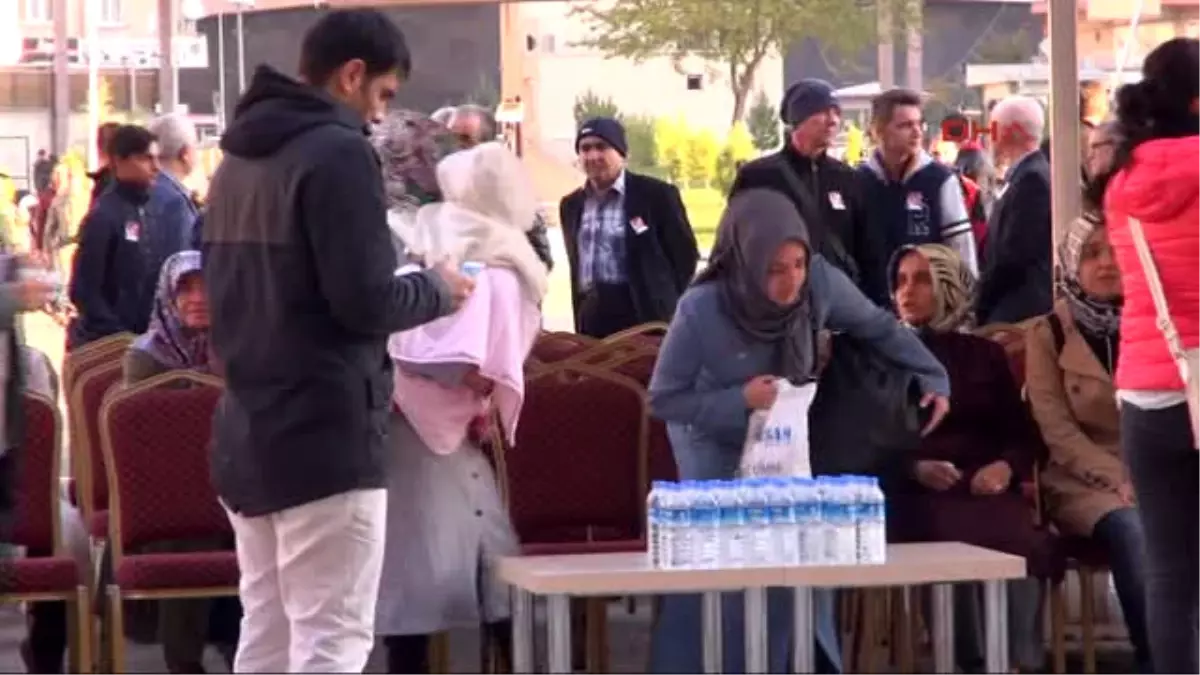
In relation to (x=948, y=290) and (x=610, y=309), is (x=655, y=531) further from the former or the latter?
(x=610, y=309)

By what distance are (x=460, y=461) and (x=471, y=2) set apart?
16.4 ft

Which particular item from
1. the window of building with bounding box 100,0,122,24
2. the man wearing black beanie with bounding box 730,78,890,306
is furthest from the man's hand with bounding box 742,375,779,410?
the window of building with bounding box 100,0,122,24

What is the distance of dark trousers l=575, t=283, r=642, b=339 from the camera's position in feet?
31.4

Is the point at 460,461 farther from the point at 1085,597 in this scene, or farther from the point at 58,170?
the point at 58,170

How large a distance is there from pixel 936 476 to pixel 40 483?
7.54ft

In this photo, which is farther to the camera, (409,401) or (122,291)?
(122,291)

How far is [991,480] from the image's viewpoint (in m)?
6.41

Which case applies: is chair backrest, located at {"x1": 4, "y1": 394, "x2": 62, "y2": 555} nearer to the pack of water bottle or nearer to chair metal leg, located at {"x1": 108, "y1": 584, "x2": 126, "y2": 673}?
chair metal leg, located at {"x1": 108, "y1": 584, "x2": 126, "y2": 673}

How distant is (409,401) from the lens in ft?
19.2

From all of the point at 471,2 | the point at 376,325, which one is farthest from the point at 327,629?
the point at 471,2

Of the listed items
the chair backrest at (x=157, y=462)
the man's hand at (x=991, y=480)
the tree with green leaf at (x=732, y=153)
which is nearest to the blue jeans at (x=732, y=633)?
the man's hand at (x=991, y=480)

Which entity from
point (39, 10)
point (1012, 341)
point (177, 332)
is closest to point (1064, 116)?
point (1012, 341)

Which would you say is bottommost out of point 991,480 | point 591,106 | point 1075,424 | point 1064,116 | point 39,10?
point 991,480

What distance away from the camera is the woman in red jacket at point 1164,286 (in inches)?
211
